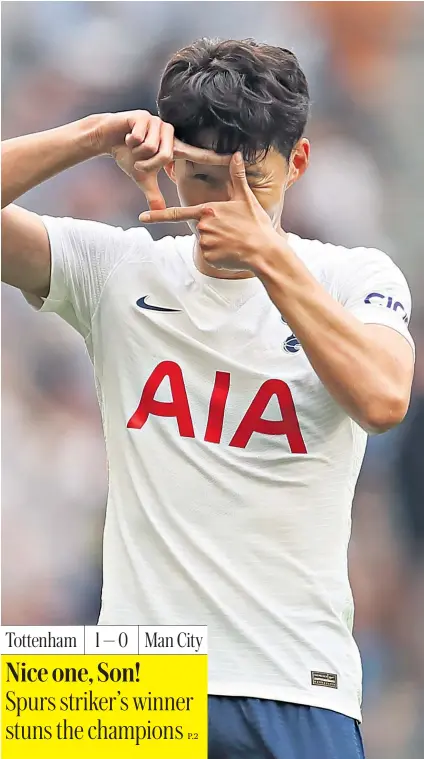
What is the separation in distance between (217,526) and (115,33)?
7.12ft

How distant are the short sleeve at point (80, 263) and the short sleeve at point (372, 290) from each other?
291 mm

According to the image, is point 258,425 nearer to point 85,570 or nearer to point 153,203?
point 153,203

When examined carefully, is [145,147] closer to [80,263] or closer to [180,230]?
[80,263]

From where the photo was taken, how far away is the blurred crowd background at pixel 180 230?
2.79m

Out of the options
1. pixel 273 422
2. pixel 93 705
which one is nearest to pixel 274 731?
pixel 93 705

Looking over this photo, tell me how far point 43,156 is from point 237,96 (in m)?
0.27

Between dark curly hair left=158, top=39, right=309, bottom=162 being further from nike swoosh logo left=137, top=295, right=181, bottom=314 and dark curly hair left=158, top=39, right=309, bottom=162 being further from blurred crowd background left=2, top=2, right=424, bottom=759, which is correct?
blurred crowd background left=2, top=2, right=424, bottom=759

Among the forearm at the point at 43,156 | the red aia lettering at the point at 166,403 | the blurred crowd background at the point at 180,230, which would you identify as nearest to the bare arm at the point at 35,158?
the forearm at the point at 43,156

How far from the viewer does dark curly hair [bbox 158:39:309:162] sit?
138cm

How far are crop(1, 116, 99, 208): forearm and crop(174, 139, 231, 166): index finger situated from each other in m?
0.11

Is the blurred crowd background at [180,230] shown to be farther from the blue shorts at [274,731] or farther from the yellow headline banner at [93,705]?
the blue shorts at [274,731]

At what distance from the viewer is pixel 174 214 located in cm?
130

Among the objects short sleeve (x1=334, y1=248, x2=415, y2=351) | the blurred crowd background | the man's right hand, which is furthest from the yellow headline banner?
the blurred crowd background

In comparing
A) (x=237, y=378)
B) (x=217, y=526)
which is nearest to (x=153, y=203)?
(x=237, y=378)
